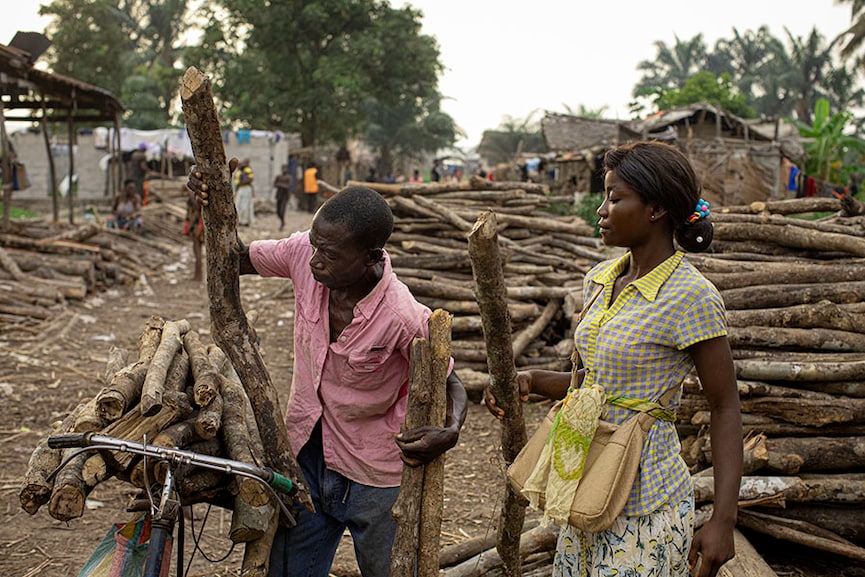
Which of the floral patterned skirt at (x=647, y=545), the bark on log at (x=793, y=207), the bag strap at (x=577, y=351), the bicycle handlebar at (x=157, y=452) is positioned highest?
the bark on log at (x=793, y=207)

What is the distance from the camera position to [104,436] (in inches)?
82.2

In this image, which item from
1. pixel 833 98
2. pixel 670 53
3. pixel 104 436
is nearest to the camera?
pixel 104 436

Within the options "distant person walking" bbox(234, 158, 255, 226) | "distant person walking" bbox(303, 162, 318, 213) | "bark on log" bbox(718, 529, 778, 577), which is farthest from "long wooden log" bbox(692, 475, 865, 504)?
"distant person walking" bbox(303, 162, 318, 213)

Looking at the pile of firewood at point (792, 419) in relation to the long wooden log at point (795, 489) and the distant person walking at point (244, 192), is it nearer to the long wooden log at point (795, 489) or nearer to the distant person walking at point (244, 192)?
the long wooden log at point (795, 489)

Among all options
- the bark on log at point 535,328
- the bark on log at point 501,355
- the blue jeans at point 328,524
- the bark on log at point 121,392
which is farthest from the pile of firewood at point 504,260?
the bark on log at point 121,392

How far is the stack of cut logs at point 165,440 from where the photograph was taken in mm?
2123

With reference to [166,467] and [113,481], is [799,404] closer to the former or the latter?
[166,467]

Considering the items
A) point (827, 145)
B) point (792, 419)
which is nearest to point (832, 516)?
point (792, 419)

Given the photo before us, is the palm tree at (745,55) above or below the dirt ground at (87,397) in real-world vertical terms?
above

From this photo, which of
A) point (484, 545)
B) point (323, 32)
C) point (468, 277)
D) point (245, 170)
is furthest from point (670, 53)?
point (484, 545)

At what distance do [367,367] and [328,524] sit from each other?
0.65 metres

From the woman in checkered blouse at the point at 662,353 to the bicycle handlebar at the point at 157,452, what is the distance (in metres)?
1.02

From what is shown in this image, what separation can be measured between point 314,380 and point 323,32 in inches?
1161

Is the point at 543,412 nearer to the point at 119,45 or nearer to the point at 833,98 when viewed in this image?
the point at 119,45
